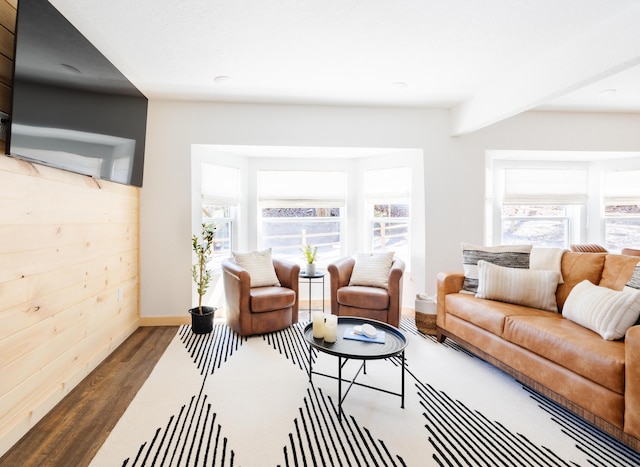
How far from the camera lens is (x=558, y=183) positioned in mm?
4566

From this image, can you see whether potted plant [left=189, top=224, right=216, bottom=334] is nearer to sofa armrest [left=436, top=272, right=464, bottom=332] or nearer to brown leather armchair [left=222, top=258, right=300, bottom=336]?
brown leather armchair [left=222, top=258, right=300, bottom=336]

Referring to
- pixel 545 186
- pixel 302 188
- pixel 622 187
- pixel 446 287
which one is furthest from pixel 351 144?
pixel 622 187

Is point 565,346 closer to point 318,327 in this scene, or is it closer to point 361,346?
point 361,346

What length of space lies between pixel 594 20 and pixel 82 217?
3935mm

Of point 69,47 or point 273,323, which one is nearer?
point 69,47

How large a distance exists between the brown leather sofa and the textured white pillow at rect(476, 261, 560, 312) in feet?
0.25

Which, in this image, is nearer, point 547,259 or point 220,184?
point 547,259

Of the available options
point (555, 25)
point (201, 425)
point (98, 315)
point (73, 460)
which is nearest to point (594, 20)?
point (555, 25)

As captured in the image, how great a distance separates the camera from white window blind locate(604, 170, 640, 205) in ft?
14.3

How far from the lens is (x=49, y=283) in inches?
80.5

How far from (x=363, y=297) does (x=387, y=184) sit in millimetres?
1774

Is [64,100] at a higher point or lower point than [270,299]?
higher

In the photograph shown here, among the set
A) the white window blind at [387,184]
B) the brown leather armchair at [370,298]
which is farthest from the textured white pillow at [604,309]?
the white window blind at [387,184]

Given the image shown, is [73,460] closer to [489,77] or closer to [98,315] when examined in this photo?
[98,315]
